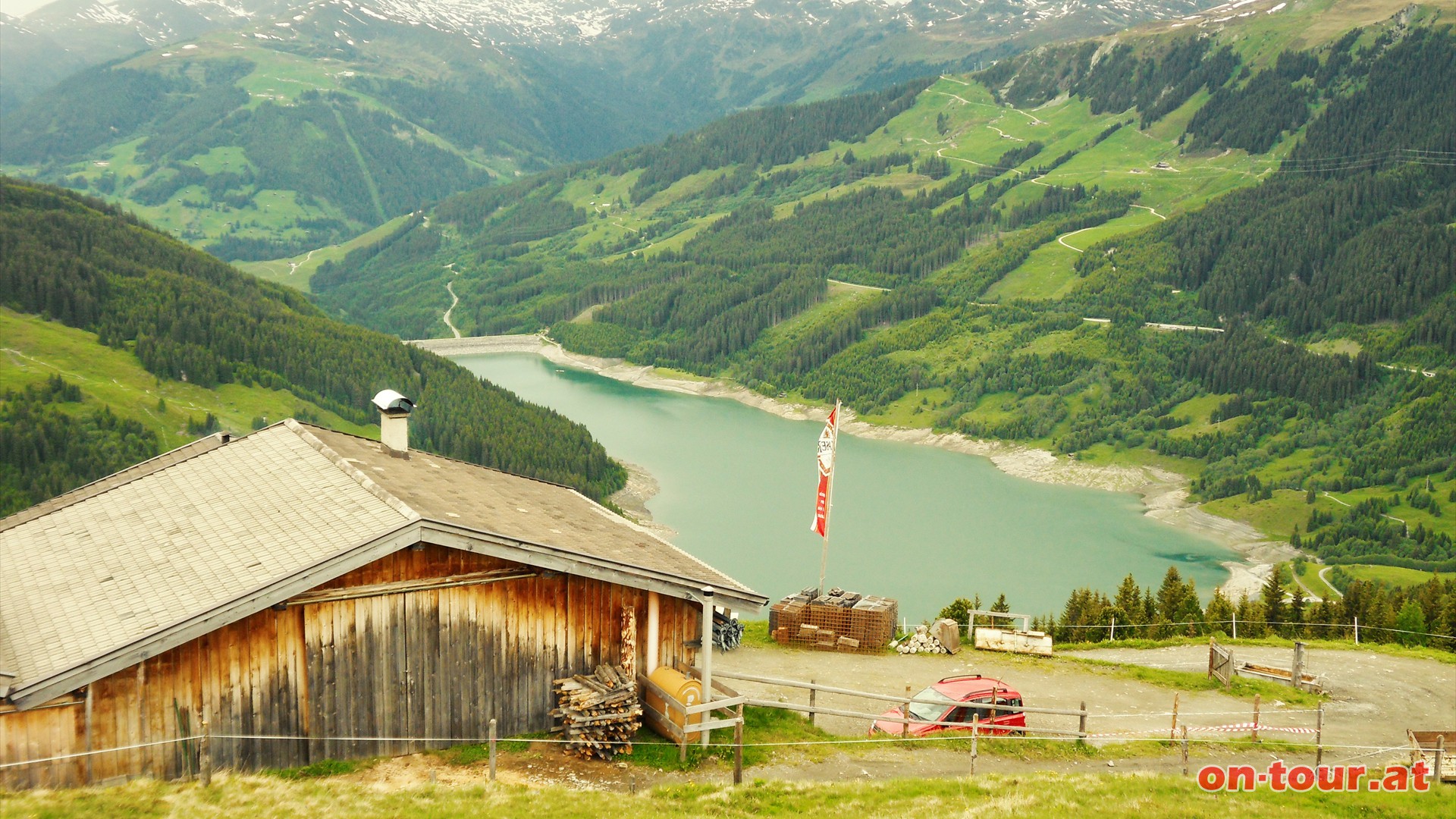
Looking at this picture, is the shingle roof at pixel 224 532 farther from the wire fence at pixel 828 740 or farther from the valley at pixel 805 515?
the wire fence at pixel 828 740

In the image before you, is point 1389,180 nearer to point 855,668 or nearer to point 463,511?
point 855,668

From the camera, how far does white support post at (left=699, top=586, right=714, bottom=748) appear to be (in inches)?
831

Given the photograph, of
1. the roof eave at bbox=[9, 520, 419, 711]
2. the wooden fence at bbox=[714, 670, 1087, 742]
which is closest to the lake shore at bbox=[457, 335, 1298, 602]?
the wooden fence at bbox=[714, 670, 1087, 742]

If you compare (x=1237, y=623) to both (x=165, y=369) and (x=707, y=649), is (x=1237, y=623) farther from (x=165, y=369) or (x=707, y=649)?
(x=165, y=369)

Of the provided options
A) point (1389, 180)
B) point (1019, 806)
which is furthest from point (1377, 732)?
point (1389, 180)

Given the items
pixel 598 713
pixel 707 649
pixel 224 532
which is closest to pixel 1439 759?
pixel 707 649

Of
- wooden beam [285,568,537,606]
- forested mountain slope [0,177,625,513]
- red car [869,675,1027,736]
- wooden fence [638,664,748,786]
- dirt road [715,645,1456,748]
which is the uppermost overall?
A: forested mountain slope [0,177,625,513]

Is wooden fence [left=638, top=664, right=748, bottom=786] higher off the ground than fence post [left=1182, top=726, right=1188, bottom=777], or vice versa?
wooden fence [left=638, top=664, right=748, bottom=786]

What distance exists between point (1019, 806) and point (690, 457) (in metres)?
105

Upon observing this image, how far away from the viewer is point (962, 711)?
24.8 metres

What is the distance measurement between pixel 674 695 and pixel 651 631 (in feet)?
4.45

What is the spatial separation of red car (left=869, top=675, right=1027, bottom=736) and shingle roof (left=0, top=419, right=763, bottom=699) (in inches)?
202

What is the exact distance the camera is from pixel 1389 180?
15800cm

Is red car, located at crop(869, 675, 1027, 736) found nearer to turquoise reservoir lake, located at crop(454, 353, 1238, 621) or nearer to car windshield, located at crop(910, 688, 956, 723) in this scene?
car windshield, located at crop(910, 688, 956, 723)
